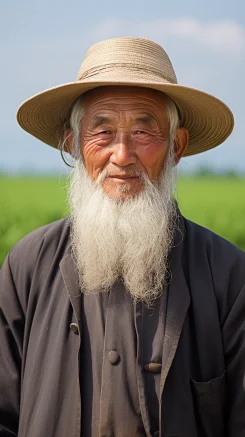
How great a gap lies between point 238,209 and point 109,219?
28.5 ft

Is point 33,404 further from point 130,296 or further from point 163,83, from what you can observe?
point 163,83

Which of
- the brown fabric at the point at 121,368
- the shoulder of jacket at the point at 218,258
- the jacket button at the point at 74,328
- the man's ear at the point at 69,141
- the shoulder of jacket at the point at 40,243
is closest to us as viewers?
the brown fabric at the point at 121,368

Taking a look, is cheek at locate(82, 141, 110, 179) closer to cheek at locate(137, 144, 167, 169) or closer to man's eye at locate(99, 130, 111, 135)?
man's eye at locate(99, 130, 111, 135)

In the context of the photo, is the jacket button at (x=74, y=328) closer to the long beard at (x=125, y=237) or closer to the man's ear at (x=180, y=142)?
the long beard at (x=125, y=237)

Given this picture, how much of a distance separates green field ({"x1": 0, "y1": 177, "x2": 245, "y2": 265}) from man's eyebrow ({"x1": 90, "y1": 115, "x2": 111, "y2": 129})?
16.8 feet

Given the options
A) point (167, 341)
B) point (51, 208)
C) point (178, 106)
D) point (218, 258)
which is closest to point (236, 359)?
point (167, 341)

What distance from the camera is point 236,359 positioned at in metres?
3.08

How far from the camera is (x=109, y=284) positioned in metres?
3.18

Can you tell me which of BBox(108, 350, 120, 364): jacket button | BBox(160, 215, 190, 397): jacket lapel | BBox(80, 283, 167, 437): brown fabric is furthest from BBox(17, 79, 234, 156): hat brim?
BBox(108, 350, 120, 364): jacket button

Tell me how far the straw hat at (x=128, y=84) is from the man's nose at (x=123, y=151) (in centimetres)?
26

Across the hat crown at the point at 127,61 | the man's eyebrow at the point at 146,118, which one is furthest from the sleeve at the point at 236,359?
the hat crown at the point at 127,61

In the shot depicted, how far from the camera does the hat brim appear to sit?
125 inches

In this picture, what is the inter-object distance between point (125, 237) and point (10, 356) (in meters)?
0.80

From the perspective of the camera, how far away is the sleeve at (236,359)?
3066mm
